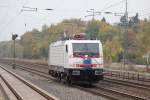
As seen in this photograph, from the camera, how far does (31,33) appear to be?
150 metres

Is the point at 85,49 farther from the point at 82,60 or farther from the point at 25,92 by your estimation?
the point at 25,92

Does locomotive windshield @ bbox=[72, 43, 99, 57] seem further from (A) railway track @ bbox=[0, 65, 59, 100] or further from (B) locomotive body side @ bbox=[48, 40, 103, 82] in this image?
(A) railway track @ bbox=[0, 65, 59, 100]

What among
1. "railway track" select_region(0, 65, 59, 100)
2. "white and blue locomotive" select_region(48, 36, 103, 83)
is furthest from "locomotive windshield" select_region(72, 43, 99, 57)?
"railway track" select_region(0, 65, 59, 100)

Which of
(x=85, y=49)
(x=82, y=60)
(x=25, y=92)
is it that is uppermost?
(x=85, y=49)

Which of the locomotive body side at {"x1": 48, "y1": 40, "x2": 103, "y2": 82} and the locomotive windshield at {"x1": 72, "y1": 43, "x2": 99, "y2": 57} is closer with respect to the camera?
the locomotive body side at {"x1": 48, "y1": 40, "x2": 103, "y2": 82}

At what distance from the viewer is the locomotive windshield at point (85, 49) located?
1243 inches

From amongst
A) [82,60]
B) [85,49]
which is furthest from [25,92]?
[85,49]

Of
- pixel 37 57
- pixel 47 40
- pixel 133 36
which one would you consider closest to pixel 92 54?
pixel 133 36

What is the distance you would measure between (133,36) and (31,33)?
50722 mm

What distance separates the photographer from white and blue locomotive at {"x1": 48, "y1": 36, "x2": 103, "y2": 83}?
30844mm

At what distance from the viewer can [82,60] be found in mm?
31156

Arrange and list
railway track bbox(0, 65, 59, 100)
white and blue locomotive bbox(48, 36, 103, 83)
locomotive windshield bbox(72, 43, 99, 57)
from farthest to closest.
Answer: locomotive windshield bbox(72, 43, 99, 57)
white and blue locomotive bbox(48, 36, 103, 83)
railway track bbox(0, 65, 59, 100)

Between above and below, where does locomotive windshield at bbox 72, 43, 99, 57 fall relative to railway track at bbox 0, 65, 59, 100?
above

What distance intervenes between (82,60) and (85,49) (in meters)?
1.04
